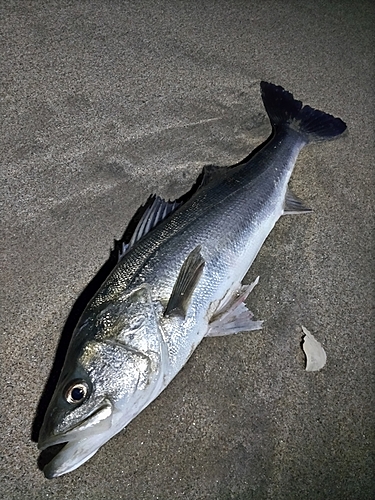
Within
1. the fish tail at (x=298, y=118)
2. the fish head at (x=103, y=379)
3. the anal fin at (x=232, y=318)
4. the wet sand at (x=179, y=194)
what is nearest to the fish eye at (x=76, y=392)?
the fish head at (x=103, y=379)

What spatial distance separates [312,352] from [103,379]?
49.2 inches

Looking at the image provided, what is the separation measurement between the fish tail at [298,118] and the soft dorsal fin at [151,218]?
0.98m

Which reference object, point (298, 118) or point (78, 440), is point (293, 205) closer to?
point (298, 118)

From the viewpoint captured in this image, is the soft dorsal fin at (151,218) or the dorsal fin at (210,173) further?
the dorsal fin at (210,173)

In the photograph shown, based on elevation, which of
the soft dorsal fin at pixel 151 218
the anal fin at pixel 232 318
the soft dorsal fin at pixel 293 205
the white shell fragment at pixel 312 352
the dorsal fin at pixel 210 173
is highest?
the soft dorsal fin at pixel 151 218

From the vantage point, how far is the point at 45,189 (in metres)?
2.81

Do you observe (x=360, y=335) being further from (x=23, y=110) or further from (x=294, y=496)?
(x=23, y=110)

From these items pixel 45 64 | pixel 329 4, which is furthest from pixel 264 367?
pixel 329 4

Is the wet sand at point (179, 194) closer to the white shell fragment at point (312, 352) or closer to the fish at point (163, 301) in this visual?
the white shell fragment at point (312, 352)

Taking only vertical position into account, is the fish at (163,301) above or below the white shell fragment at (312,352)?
above

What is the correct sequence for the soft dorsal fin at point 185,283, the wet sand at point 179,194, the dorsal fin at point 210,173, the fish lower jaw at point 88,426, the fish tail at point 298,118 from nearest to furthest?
the fish lower jaw at point 88,426
the soft dorsal fin at point 185,283
the wet sand at point 179,194
the dorsal fin at point 210,173
the fish tail at point 298,118

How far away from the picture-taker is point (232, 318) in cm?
249

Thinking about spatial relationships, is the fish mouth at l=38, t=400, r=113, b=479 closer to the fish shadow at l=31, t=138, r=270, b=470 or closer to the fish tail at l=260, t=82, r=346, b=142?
the fish shadow at l=31, t=138, r=270, b=470

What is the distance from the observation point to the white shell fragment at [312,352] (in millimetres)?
2695
